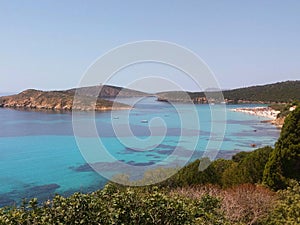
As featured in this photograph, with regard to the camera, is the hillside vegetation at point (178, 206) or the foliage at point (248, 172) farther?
the foliage at point (248, 172)

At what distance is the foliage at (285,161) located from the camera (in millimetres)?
12125

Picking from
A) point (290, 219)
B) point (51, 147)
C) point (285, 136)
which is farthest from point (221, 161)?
point (51, 147)

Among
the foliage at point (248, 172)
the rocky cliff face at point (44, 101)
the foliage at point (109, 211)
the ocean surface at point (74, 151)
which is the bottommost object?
the ocean surface at point (74, 151)

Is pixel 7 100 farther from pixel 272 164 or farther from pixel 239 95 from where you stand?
pixel 272 164

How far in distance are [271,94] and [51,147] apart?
270ft

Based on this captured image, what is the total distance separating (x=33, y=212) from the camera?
13.5ft

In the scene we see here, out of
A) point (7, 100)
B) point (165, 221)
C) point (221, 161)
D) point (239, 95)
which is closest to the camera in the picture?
point (165, 221)

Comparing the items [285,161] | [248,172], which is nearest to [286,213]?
[285,161]

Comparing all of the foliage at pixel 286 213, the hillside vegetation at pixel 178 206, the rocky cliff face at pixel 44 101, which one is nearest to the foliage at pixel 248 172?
the hillside vegetation at pixel 178 206

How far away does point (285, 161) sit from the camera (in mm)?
12602

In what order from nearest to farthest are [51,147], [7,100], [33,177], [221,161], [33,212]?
[33,212], [221,161], [33,177], [51,147], [7,100]

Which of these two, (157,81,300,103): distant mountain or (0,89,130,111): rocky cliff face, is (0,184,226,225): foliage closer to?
(0,89,130,111): rocky cliff face

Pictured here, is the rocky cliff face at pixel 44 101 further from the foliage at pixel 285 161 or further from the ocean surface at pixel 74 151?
the foliage at pixel 285 161

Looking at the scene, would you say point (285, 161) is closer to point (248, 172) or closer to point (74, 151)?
point (248, 172)
